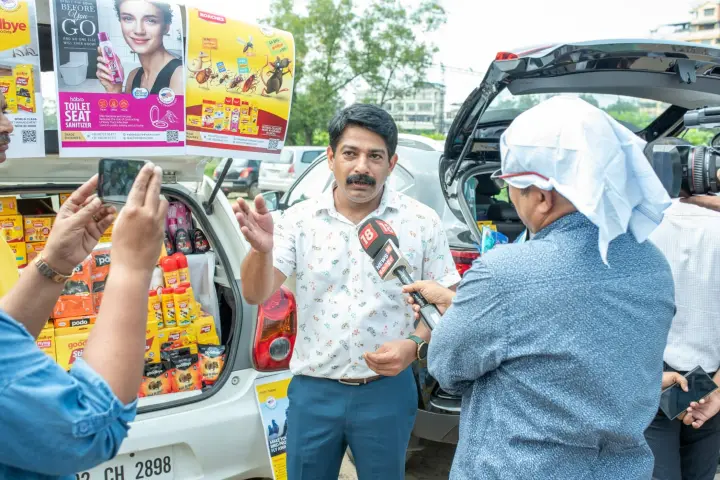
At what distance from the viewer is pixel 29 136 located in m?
1.93

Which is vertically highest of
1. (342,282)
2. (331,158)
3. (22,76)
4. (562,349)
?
(22,76)

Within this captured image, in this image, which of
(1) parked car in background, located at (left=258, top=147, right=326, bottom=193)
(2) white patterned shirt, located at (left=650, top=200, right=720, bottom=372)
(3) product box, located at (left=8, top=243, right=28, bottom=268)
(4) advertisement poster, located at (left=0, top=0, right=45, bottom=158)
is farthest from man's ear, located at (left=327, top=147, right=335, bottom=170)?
(1) parked car in background, located at (left=258, top=147, right=326, bottom=193)

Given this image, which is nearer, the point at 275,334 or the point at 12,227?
the point at 275,334

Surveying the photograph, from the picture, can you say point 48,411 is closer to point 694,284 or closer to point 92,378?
point 92,378

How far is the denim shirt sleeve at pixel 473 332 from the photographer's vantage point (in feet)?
4.12

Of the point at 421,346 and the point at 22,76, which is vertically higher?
the point at 22,76

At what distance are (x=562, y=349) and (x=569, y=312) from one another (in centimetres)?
8

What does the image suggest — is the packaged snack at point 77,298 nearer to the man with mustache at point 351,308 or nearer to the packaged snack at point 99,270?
the packaged snack at point 99,270

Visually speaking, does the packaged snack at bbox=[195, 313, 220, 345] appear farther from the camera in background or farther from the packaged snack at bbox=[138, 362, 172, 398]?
the camera in background

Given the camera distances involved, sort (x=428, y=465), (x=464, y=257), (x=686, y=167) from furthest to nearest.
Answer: (x=428, y=465), (x=464, y=257), (x=686, y=167)

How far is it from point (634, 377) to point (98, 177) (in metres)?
1.16

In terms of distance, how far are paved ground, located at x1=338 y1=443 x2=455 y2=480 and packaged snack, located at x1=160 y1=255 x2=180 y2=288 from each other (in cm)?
135

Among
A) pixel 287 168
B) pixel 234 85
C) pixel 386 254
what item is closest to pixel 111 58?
pixel 234 85

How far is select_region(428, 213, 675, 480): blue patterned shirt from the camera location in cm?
124
